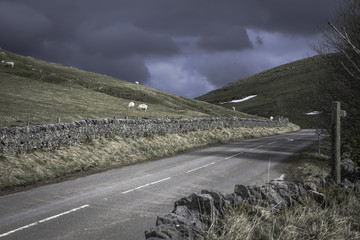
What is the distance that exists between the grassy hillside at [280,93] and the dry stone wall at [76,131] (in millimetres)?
56649

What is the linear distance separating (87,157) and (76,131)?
83.8 inches

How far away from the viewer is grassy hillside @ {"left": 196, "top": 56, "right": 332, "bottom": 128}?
97.5m

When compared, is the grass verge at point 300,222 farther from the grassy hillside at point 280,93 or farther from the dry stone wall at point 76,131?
the grassy hillside at point 280,93

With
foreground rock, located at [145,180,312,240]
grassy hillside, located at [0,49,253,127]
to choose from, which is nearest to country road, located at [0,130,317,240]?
foreground rock, located at [145,180,312,240]

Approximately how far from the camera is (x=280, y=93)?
12275 centimetres

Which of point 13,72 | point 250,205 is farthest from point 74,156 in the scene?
point 13,72

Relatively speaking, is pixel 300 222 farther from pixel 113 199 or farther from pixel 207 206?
pixel 113 199

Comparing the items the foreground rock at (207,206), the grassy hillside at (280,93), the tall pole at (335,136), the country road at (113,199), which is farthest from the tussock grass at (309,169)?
the grassy hillside at (280,93)

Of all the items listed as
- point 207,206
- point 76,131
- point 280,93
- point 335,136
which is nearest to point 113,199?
point 207,206

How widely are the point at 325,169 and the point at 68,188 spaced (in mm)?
12686

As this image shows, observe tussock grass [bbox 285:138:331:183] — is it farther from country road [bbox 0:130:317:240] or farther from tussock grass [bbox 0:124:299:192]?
tussock grass [bbox 0:124:299:192]

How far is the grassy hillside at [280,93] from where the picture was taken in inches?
3839

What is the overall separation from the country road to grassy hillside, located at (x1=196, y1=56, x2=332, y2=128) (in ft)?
215

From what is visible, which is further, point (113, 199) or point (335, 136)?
point (113, 199)
